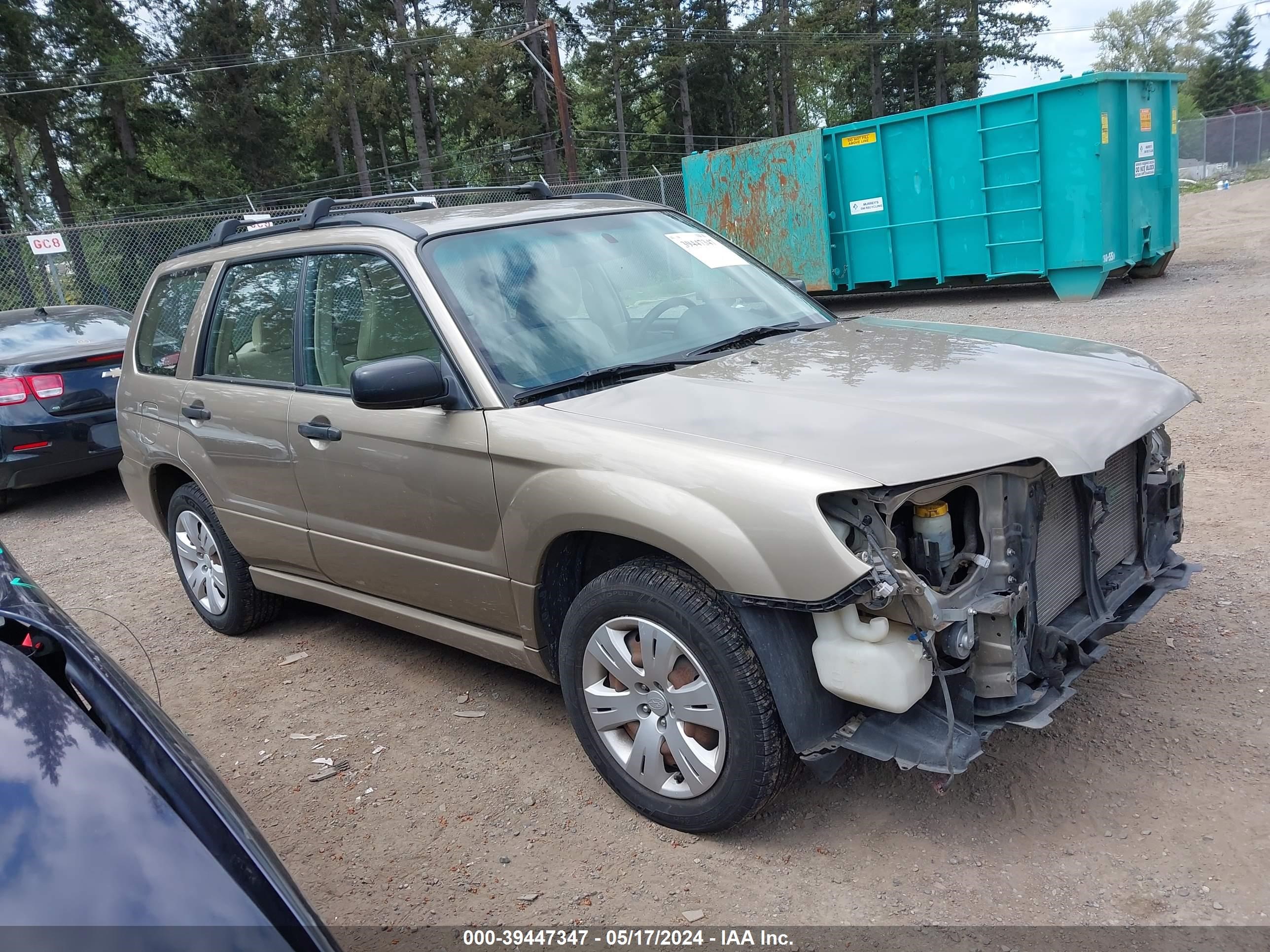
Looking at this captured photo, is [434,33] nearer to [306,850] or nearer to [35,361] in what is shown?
[35,361]

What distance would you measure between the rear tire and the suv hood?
8.09ft

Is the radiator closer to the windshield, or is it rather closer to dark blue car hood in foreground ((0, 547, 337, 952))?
the windshield

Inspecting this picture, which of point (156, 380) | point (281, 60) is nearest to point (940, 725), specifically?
point (156, 380)

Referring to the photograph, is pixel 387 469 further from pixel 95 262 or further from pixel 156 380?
pixel 95 262

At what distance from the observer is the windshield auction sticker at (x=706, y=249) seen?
4105 millimetres

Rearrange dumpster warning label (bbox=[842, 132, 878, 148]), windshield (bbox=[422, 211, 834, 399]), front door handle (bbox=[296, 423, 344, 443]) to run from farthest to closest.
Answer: dumpster warning label (bbox=[842, 132, 878, 148]) < front door handle (bbox=[296, 423, 344, 443]) < windshield (bbox=[422, 211, 834, 399])

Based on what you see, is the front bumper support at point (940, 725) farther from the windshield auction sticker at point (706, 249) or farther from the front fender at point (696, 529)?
the windshield auction sticker at point (706, 249)

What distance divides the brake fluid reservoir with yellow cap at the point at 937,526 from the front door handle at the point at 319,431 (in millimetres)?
2149

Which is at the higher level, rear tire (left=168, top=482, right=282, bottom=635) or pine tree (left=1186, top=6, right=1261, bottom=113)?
pine tree (left=1186, top=6, right=1261, bottom=113)

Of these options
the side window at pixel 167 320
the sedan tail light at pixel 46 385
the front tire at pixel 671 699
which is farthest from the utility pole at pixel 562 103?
the front tire at pixel 671 699

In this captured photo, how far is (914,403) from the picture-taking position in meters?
2.83

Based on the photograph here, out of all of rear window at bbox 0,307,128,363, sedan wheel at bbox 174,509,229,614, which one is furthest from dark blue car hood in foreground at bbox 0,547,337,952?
rear window at bbox 0,307,128,363

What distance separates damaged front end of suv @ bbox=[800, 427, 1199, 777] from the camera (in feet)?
8.12

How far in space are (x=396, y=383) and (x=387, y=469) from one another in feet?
1.81
